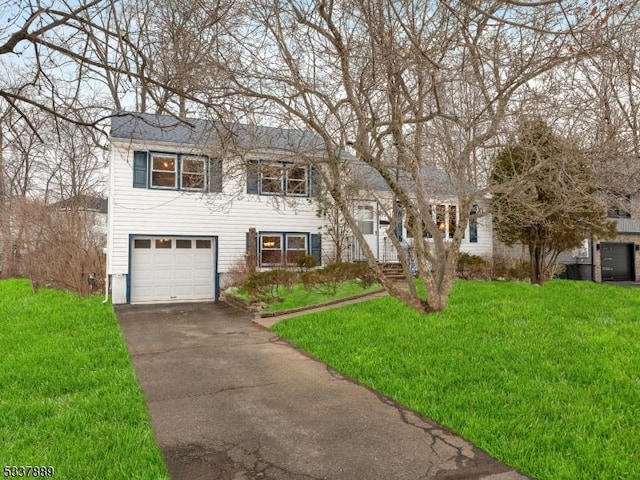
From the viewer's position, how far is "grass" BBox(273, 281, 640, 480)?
12.3 feet

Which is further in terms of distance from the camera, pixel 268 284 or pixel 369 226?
pixel 369 226

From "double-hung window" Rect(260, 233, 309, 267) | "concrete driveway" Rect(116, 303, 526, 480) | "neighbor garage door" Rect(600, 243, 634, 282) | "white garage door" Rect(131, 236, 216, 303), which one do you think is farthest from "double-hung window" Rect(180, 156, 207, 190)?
"neighbor garage door" Rect(600, 243, 634, 282)

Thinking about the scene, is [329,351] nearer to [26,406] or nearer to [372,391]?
[372,391]

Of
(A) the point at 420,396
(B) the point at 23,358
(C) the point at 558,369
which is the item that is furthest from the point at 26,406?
(C) the point at 558,369

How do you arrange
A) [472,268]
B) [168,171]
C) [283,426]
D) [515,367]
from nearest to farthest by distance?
1. [283,426]
2. [515,367]
3. [472,268]
4. [168,171]

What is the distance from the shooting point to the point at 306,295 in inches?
501

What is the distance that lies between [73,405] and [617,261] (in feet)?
87.0

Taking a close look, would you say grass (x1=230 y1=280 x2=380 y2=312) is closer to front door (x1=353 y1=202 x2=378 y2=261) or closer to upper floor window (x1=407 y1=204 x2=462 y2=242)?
upper floor window (x1=407 y1=204 x2=462 y2=242)

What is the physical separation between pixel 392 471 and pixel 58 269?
14.6 m

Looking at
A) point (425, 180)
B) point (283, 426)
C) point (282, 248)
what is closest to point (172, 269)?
point (282, 248)

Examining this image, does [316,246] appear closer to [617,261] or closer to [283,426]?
[283,426]

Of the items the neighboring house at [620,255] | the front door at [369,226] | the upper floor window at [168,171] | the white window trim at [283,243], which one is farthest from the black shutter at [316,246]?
the neighboring house at [620,255]

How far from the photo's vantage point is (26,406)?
4.70 meters

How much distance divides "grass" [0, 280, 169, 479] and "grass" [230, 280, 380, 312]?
437 centimetres
